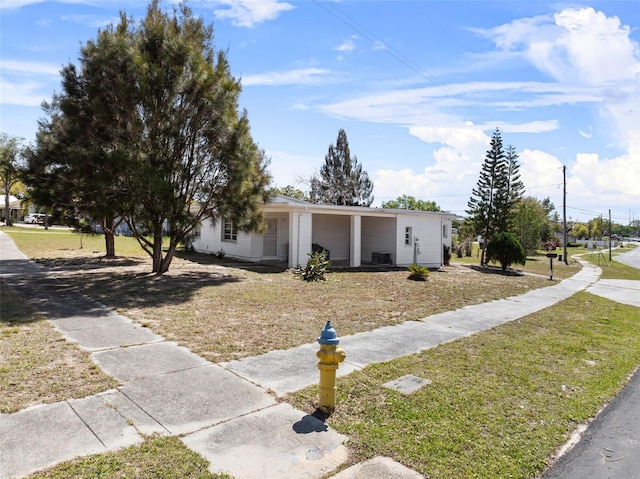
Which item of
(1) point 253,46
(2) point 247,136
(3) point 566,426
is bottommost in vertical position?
(3) point 566,426

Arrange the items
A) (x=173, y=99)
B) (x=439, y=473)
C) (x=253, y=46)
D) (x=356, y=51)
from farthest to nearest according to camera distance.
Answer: (x=173, y=99) < (x=356, y=51) < (x=253, y=46) < (x=439, y=473)

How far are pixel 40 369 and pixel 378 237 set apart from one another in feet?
58.2

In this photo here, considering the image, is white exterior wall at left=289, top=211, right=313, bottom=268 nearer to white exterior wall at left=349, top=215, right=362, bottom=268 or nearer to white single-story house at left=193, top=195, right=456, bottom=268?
white single-story house at left=193, top=195, right=456, bottom=268

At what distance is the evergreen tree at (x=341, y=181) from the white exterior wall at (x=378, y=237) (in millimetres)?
18947

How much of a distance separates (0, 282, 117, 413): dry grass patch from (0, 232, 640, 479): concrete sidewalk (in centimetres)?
17

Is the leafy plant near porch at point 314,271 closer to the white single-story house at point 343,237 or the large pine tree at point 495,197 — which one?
the white single-story house at point 343,237

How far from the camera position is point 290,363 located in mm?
5352

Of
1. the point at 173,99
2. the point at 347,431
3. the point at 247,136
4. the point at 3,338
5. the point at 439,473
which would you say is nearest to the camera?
the point at 439,473

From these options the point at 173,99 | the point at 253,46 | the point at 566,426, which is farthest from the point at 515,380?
the point at 173,99

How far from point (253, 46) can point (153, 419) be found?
8.73 m

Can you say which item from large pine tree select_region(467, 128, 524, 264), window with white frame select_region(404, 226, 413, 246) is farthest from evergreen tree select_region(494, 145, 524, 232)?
window with white frame select_region(404, 226, 413, 246)

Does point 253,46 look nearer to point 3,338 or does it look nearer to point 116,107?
point 116,107

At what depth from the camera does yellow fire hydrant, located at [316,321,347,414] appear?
3.91 m

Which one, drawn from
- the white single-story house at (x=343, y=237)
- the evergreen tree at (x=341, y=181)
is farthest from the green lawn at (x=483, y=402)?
the evergreen tree at (x=341, y=181)
